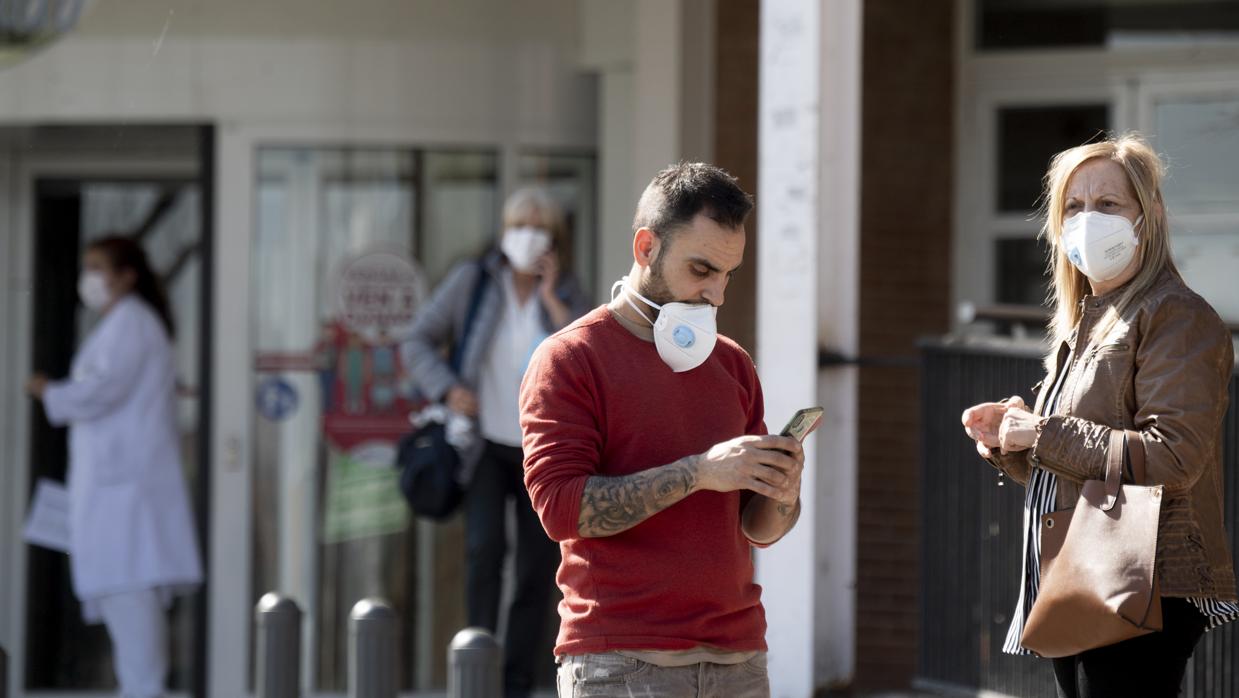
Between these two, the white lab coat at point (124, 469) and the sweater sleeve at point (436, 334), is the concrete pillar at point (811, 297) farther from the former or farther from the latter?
the white lab coat at point (124, 469)

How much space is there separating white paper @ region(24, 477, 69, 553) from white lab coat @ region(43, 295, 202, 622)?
173mm

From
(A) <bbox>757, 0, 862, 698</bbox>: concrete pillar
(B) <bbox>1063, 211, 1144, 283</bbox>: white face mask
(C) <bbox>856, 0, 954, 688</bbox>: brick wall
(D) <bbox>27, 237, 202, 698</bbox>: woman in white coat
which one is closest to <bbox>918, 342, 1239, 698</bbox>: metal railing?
(A) <bbox>757, 0, 862, 698</bbox>: concrete pillar

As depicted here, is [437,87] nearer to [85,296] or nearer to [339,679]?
[85,296]

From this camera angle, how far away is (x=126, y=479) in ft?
24.8

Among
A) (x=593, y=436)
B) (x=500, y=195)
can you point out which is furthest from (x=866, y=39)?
Answer: (x=593, y=436)

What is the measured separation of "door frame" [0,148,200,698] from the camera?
27.5ft

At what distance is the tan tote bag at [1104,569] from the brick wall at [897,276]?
14.4ft

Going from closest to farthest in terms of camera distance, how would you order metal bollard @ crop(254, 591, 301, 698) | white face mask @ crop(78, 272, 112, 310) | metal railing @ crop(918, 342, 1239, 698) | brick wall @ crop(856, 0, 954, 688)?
metal railing @ crop(918, 342, 1239, 698) < metal bollard @ crop(254, 591, 301, 698) < white face mask @ crop(78, 272, 112, 310) < brick wall @ crop(856, 0, 954, 688)

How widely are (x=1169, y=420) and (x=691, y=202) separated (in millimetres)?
1101

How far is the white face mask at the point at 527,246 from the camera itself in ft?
21.7

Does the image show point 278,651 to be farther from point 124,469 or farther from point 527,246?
point 124,469

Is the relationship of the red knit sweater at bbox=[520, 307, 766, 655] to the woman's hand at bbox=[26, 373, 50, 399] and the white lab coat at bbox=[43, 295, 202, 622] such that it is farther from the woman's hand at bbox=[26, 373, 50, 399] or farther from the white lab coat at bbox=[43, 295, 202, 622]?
the woman's hand at bbox=[26, 373, 50, 399]

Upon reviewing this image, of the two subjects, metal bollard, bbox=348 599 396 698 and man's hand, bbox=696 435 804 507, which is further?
metal bollard, bbox=348 599 396 698

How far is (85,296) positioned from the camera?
25.4 ft
